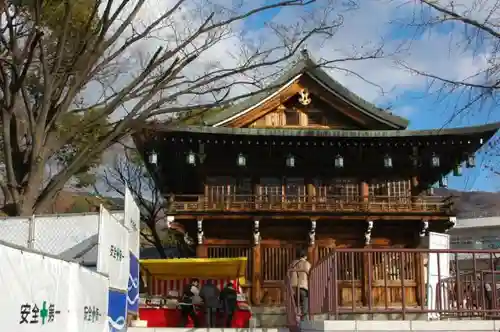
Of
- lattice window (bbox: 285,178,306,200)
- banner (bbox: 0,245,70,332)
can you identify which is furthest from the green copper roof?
banner (bbox: 0,245,70,332)

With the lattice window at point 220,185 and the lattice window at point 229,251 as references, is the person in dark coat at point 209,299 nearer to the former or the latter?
the lattice window at point 229,251

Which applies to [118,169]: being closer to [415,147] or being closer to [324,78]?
[324,78]

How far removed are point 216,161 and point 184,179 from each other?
331 centimetres

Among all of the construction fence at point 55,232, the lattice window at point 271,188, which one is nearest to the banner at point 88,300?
the construction fence at point 55,232

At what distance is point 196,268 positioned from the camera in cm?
2002

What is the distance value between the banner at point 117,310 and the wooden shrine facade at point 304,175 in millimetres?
11153

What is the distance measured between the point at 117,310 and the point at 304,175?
540 inches

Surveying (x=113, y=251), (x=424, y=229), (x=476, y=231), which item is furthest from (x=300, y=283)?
(x=476, y=231)

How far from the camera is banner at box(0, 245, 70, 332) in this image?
4719 mm

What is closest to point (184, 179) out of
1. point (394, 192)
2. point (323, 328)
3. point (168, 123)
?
point (394, 192)

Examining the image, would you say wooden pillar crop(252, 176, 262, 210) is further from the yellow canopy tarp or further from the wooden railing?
the yellow canopy tarp

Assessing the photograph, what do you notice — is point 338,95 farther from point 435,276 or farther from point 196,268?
point 435,276

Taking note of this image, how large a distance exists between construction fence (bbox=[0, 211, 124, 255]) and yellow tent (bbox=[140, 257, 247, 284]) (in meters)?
8.68

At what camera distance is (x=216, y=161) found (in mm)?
22609
